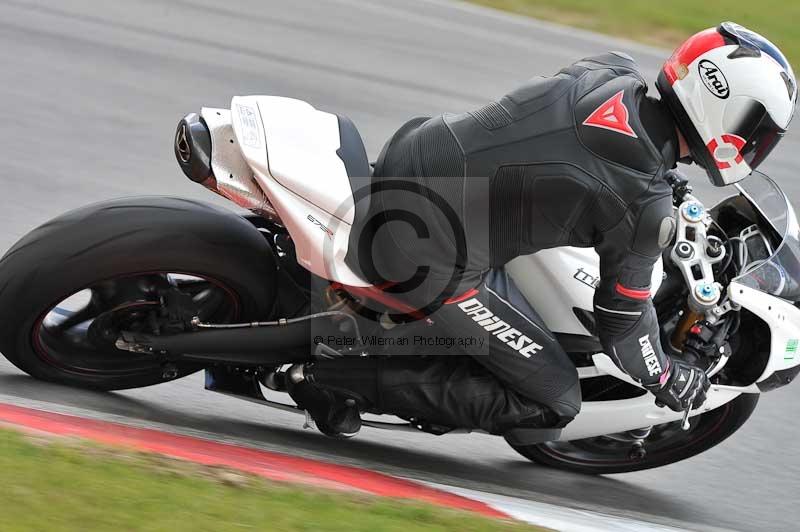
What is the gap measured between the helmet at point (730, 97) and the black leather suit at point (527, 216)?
87 mm

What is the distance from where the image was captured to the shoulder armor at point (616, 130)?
338cm

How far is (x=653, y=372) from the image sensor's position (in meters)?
3.82

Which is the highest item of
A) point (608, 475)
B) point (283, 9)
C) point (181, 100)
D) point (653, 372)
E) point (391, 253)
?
point (283, 9)

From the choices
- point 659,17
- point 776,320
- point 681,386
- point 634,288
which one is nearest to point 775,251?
point 776,320

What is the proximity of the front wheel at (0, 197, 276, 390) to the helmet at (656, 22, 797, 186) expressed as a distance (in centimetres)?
149


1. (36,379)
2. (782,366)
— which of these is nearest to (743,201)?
(782,366)

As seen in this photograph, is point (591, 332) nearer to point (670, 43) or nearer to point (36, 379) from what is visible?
point (36, 379)

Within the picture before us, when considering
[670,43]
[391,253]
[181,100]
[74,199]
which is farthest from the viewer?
[670,43]

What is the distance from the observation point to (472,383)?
4031 mm

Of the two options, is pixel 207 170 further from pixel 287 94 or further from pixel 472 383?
pixel 287 94

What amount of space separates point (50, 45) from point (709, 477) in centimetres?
523

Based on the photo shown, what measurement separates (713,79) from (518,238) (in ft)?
2.51

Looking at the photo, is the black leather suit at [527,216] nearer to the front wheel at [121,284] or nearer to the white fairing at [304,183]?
the white fairing at [304,183]

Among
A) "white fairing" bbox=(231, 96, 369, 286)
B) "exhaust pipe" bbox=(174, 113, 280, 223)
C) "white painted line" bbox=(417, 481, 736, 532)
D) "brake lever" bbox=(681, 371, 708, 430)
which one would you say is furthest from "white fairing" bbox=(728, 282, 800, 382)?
"exhaust pipe" bbox=(174, 113, 280, 223)
